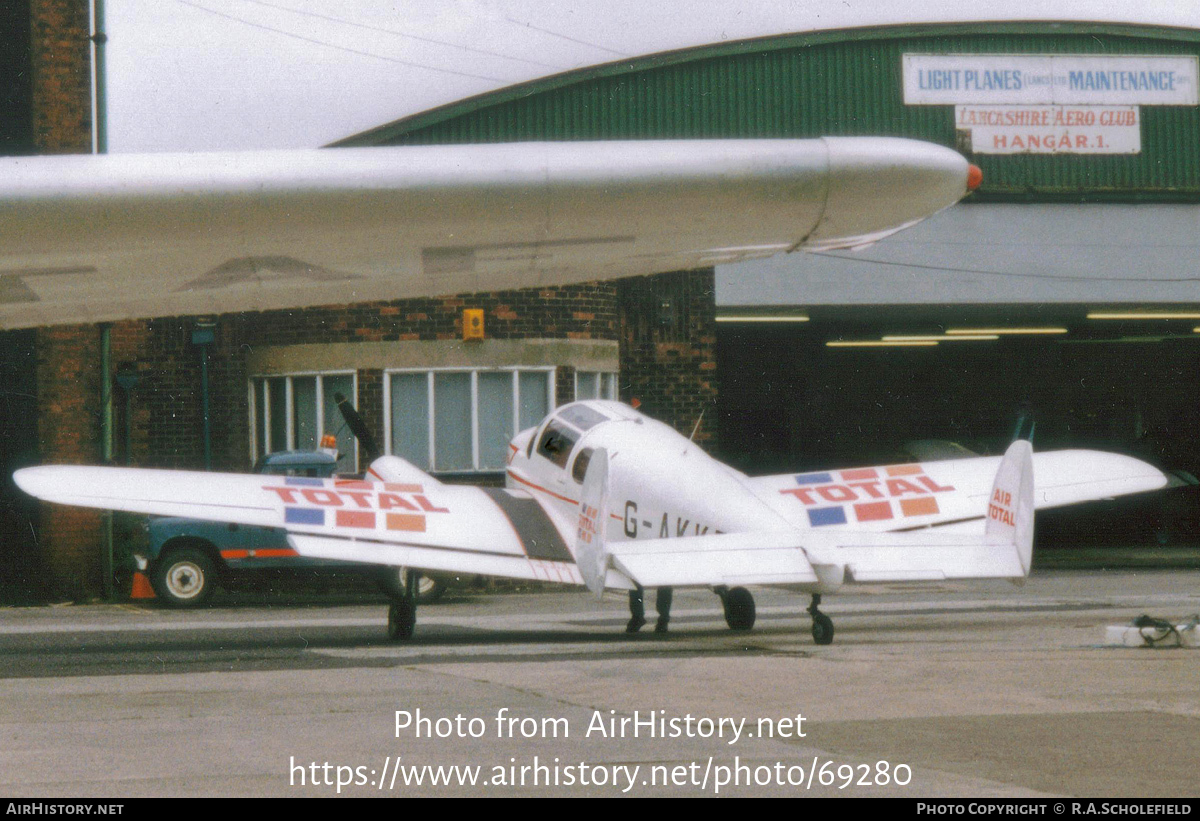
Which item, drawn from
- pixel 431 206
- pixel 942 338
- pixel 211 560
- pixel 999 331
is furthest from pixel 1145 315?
pixel 431 206

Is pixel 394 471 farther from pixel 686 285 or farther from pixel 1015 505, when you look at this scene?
pixel 686 285

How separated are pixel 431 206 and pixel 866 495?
10.1 metres

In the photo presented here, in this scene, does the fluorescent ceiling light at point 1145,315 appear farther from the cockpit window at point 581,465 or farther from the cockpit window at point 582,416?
the cockpit window at point 581,465

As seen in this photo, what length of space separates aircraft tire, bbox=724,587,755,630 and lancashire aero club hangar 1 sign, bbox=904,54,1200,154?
43.8 ft

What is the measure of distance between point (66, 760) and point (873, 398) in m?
33.2

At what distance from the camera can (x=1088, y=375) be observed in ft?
123

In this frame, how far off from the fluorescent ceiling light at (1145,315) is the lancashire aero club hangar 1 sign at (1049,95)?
142 inches

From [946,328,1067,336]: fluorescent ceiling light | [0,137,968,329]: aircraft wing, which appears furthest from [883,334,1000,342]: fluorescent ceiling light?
[0,137,968,329]: aircraft wing

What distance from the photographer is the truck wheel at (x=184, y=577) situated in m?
19.1

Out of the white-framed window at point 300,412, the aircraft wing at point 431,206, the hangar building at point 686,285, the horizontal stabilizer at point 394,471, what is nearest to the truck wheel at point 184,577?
the hangar building at point 686,285

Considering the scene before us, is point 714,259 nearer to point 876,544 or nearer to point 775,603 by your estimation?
point 876,544

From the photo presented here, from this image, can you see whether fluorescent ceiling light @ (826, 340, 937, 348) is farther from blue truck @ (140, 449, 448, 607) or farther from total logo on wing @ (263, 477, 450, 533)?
total logo on wing @ (263, 477, 450, 533)

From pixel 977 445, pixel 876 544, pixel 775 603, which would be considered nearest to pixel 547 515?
pixel 876 544

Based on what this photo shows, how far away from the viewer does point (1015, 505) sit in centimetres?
1068
